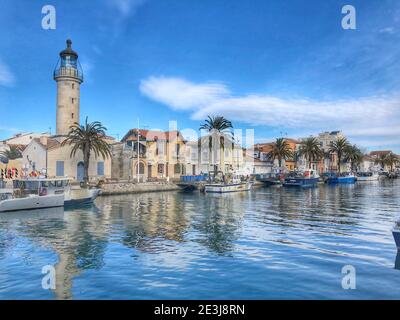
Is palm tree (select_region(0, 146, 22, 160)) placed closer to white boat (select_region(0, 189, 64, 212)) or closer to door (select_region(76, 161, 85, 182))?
door (select_region(76, 161, 85, 182))

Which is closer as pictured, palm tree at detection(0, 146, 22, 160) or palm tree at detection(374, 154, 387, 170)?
palm tree at detection(0, 146, 22, 160)

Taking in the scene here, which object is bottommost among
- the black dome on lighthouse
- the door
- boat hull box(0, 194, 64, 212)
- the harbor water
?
the harbor water

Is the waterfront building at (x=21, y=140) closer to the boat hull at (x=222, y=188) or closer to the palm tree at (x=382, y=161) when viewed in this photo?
the boat hull at (x=222, y=188)

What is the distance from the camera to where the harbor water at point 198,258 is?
11695mm

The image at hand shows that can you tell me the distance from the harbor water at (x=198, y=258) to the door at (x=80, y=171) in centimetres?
2817

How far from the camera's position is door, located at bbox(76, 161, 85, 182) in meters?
55.4

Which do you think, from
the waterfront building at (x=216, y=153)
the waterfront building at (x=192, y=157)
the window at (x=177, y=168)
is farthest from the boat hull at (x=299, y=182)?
the window at (x=177, y=168)

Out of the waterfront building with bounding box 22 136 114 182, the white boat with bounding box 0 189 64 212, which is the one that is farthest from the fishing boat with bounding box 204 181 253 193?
the white boat with bounding box 0 189 64 212

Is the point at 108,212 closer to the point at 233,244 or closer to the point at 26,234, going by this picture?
the point at 26,234

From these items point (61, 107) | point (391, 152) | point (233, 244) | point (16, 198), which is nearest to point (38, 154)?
point (61, 107)

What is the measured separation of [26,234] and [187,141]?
60.2 m

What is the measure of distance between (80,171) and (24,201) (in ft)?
75.7

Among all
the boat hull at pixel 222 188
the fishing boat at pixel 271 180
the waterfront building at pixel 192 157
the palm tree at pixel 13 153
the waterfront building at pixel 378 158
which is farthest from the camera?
the waterfront building at pixel 378 158

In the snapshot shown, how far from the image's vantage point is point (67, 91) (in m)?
54.5
